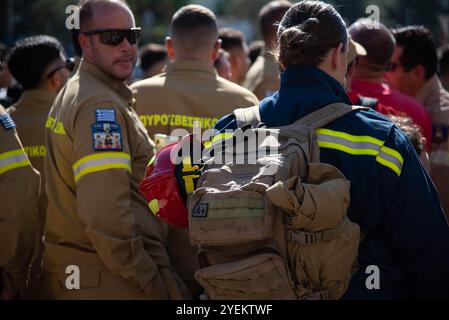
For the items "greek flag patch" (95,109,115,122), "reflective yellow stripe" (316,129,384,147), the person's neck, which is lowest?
"greek flag patch" (95,109,115,122)

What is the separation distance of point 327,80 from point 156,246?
161 cm

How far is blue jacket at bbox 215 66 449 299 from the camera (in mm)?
2641

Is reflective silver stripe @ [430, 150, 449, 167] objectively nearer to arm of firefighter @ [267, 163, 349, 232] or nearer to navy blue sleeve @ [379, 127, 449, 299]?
navy blue sleeve @ [379, 127, 449, 299]

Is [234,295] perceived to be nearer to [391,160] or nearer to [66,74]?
[391,160]

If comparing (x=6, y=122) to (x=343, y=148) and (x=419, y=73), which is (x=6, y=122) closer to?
(x=343, y=148)

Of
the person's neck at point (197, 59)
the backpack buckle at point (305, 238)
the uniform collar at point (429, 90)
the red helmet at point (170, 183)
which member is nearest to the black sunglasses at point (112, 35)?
the person's neck at point (197, 59)

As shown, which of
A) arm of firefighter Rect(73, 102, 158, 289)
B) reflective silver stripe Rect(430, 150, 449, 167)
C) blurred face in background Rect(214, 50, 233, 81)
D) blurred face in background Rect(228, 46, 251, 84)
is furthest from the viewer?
blurred face in background Rect(228, 46, 251, 84)

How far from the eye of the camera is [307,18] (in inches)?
109

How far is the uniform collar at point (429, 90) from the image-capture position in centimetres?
523

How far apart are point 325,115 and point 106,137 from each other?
4.50 feet

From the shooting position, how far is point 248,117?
2.85m

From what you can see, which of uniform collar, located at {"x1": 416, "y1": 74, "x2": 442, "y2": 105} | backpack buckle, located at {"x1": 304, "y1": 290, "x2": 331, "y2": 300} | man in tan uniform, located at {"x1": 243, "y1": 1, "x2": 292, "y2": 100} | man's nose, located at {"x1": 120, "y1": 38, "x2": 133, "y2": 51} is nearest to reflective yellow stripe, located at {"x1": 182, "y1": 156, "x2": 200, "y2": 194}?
backpack buckle, located at {"x1": 304, "y1": 290, "x2": 331, "y2": 300}

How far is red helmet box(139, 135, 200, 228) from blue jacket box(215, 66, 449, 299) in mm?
427

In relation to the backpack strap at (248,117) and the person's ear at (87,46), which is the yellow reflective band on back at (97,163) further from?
the backpack strap at (248,117)
